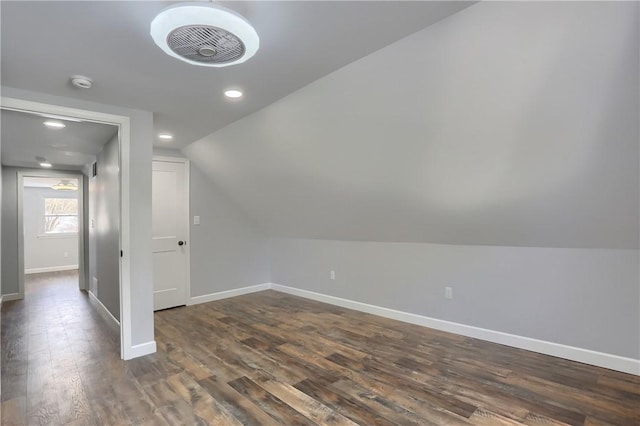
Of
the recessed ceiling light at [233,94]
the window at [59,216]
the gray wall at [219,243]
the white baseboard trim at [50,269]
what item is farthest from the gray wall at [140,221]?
the window at [59,216]

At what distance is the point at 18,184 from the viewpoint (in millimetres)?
5516

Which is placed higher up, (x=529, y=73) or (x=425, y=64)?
(x=425, y=64)

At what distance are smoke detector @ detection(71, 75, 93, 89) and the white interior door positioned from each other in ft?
6.67

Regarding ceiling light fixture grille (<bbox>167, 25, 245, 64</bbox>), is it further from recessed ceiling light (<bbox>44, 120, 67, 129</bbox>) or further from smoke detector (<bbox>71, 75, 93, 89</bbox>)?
recessed ceiling light (<bbox>44, 120, 67, 129</bbox>)

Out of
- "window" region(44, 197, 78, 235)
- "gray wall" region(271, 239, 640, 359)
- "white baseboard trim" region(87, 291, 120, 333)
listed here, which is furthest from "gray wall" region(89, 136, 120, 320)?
"window" region(44, 197, 78, 235)

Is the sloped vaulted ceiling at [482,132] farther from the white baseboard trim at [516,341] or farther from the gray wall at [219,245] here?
the gray wall at [219,245]

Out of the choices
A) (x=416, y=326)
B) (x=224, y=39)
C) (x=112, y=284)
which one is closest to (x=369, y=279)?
(x=416, y=326)

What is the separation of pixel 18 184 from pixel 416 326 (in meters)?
6.64

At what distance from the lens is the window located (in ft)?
27.4

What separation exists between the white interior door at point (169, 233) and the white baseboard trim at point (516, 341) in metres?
2.34

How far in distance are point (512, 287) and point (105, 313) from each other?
475cm

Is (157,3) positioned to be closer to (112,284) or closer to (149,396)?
(149,396)

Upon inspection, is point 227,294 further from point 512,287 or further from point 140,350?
point 512,287

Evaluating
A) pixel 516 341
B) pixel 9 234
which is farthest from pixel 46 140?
pixel 516 341
